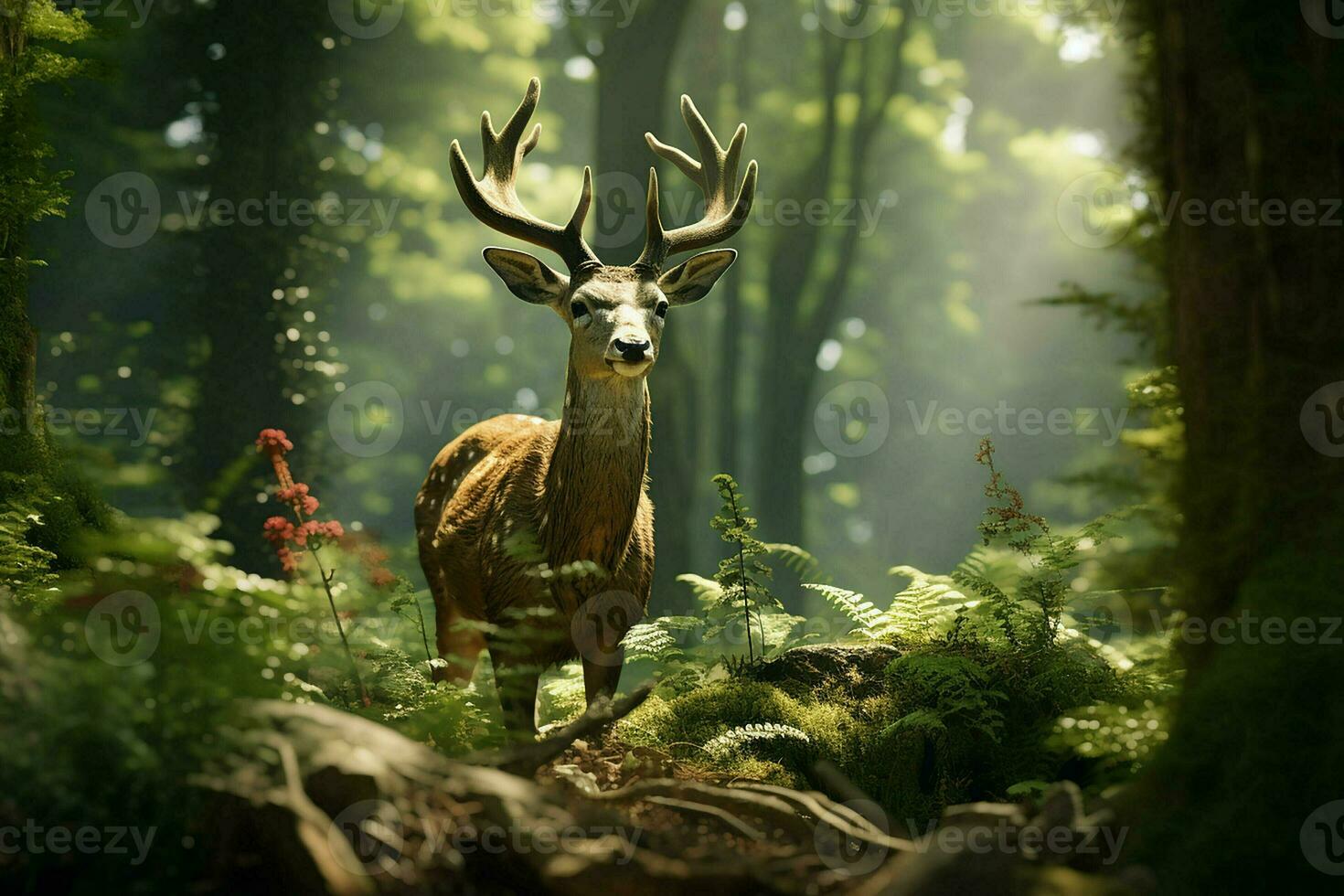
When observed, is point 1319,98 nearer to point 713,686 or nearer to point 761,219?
point 713,686

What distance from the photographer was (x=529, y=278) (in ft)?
21.7

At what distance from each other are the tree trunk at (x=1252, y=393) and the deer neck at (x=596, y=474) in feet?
10.4

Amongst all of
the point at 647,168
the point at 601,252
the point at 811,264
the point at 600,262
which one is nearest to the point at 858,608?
the point at 600,262

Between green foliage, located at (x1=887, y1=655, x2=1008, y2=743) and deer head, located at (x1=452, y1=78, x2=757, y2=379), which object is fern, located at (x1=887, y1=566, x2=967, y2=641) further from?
deer head, located at (x1=452, y1=78, x2=757, y2=379)

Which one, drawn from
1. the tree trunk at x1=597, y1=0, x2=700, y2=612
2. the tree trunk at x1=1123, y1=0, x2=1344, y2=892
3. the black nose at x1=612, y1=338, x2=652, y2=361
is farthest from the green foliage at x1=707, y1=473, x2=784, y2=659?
the tree trunk at x1=597, y1=0, x2=700, y2=612

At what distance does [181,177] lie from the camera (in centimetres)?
1537

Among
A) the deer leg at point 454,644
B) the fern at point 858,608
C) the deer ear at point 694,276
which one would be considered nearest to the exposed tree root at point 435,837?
the fern at point 858,608

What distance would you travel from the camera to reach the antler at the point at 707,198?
6469 millimetres

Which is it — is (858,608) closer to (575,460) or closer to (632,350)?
(575,460)

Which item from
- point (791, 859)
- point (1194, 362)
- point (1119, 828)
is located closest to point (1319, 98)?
point (1194, 362)

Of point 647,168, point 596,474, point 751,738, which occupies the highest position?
point 647,168

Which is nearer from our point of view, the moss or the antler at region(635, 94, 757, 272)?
the moss

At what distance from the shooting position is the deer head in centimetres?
600

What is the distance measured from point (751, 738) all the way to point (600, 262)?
3104 mm
